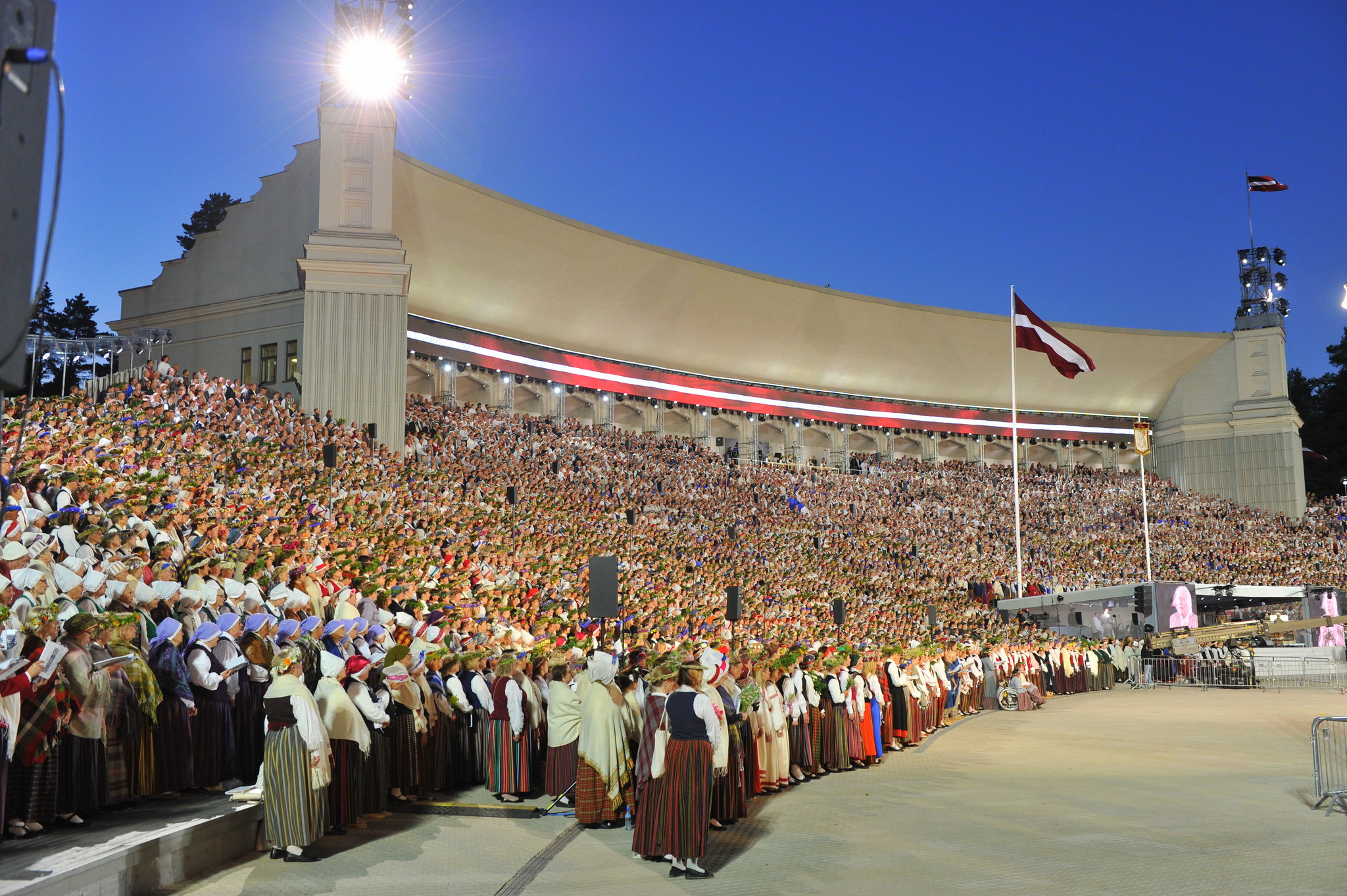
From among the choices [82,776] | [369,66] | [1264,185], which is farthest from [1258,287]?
[82,776]

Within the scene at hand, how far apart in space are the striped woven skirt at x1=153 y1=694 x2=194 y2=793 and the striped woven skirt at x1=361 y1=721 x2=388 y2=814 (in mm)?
1499

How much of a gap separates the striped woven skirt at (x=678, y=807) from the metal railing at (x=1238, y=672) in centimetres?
2813

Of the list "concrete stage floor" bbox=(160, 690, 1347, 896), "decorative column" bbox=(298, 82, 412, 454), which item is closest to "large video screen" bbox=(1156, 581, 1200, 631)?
"concrete stage floor" bbox=(160, 690, 1347, 896)

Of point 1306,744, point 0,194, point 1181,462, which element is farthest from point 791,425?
point 0,194

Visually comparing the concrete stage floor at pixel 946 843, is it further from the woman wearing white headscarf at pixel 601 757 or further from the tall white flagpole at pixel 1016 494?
the tall white flagpole at pixel 1016 494

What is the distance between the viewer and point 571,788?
38.2 ft

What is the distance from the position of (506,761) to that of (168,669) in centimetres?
403

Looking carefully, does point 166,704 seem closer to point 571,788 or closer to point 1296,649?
point 571,788

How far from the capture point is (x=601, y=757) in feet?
34.3

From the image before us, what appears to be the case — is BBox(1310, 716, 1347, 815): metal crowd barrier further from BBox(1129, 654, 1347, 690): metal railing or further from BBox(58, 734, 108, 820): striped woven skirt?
BBox(1129, 654, 1347, 690): metal railing

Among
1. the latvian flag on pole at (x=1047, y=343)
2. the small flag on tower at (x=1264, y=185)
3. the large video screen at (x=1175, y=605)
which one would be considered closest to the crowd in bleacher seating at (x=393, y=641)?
the large video screen at (x=1175, y=605)

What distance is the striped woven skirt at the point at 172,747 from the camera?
876cm

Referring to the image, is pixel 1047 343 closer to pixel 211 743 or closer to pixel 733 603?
pixel 733 603

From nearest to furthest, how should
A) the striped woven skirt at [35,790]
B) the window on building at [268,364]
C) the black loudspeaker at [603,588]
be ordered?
the striped woven skirt at [35,790] → the black loudspeaker at [603,588] → the window on building at [268,364]
